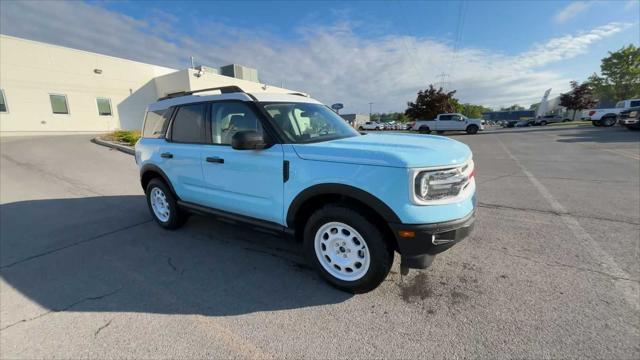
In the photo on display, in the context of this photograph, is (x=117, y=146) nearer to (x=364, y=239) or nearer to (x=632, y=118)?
(x=364, y=239)

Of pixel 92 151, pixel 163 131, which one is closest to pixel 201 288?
pixel 163 131

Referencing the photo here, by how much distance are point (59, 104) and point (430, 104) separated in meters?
37.2

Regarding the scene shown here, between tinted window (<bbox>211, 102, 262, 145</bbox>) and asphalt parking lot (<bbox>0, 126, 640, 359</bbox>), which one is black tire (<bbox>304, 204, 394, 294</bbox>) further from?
tinted window (<bbox>211, 102, 262, 145</bbox>)

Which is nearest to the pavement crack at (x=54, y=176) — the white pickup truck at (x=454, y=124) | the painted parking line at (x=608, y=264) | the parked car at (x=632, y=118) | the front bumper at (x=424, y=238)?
the front bumper at (x=424, y=238)

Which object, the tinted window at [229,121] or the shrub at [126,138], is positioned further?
the shrub at [126,138]

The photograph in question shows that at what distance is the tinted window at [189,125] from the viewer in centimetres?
355

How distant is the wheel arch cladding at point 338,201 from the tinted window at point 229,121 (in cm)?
94

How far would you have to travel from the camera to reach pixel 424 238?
2.21 m

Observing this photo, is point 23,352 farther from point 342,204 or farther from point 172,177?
point 342,204

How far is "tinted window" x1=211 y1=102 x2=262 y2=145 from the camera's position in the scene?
3.08 m

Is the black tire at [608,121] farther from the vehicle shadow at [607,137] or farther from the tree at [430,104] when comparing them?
the tree at [430,104]

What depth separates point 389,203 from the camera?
2254 millimetres

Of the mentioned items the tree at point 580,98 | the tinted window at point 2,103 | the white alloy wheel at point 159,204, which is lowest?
the white alloy wheel at point 159,204

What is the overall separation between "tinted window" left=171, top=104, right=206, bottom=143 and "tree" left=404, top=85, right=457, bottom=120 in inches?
1488
